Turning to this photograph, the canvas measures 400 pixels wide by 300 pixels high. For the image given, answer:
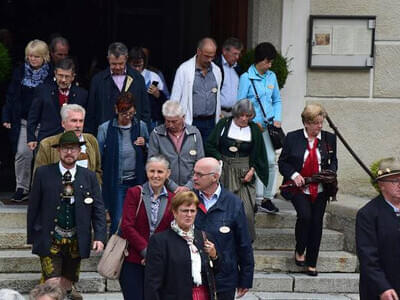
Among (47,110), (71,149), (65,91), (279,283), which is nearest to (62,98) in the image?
(65,91)

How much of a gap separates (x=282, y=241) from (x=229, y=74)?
1.93 m

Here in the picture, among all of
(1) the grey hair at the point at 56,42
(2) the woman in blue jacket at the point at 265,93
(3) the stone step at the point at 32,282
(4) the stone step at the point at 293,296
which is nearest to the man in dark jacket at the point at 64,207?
(3) the stone step at the point at 32,282

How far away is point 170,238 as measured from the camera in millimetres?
8188

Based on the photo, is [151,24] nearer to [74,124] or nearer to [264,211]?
[264,211]

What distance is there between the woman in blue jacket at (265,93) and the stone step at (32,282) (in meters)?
2.19

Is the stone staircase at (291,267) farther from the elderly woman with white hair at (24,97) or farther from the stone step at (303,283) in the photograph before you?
the elderly woman with white hair at (24,97)

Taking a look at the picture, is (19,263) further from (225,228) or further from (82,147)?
(225,228)

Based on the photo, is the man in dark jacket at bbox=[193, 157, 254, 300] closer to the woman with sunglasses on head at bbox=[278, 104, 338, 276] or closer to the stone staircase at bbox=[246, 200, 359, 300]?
the stone staircase at bbox=[246, 200, 359, 300]

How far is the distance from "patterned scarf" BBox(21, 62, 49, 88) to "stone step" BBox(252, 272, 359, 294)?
2.98 metres

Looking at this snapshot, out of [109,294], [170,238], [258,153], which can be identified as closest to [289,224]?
[258,153]

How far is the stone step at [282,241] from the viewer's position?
1200 cm

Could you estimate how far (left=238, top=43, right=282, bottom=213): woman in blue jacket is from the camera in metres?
12.1

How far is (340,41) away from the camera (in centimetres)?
1355

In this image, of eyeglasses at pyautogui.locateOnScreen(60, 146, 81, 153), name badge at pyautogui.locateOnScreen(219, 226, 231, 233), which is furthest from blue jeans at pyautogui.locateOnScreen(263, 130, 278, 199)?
name badge at pyautogui.locateOnScreen(219, 226, 231, 233)
